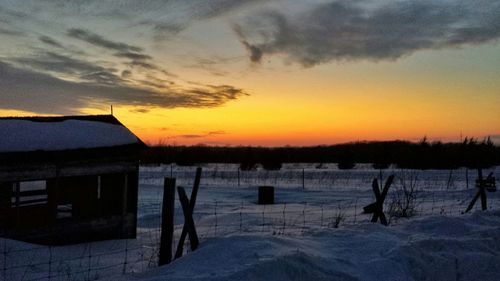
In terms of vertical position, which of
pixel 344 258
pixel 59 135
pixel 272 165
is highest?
pixel 59 135

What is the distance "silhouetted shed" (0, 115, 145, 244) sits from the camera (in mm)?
10180

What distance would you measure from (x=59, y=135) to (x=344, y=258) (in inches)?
304

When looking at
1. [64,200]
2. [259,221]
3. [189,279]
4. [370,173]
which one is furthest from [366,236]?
[370,173]

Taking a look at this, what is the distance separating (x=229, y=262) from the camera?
235 inches

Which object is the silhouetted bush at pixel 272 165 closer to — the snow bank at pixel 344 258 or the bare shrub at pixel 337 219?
the bare shrub at pixel 337 219

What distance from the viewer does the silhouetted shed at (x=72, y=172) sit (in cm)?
1018

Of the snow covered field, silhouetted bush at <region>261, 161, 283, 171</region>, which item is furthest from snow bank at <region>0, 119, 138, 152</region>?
silhouetted bush at <region>261, 161, 283, 171</region>

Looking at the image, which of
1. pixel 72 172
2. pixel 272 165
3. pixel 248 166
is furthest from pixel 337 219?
pixel 272 165

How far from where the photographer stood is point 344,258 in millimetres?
6629

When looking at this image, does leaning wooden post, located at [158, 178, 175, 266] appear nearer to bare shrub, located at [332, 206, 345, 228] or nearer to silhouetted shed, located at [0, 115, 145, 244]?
silhouetted shed, located at [0, 115, 145, 244]

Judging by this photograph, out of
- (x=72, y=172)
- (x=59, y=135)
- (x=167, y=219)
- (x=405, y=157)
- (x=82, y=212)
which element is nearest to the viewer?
(x=167, y=219)

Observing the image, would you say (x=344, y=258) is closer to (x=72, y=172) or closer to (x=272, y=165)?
(x=72, y=172)

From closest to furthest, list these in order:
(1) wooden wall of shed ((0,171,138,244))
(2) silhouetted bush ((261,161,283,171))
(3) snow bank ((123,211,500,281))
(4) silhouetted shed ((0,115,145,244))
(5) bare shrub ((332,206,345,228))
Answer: (3) snow bank ((123,211,500,281)) → (4) silhouetted shed ((0,115,145,244)) → (1) wooden wall of shed ((0,171,138,244)) → (5) bare shrub ((332,206,345,228)) → (2) silhouetted bush ((261,161,283,171))

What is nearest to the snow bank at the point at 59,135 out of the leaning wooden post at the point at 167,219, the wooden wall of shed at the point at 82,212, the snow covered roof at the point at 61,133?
the snow covered roof at the point at 61,133
